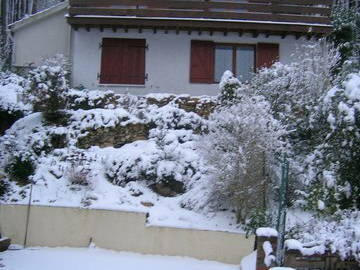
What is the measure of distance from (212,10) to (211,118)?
6776mm

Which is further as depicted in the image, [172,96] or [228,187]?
[172,96]

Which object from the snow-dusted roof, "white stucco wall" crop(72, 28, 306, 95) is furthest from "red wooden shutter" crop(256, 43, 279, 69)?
the snow-dusted roof

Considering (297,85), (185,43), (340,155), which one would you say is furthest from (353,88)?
(185,43)

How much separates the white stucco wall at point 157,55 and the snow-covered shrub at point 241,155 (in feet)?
20.0

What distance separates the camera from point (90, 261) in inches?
371

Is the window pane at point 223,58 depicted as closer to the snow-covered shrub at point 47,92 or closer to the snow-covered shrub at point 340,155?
the snow-covered shrub at point 47,92

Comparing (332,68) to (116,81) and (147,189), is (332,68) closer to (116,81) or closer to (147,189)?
(147,189)

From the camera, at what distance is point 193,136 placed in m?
12.7

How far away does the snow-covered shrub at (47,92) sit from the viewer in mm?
12906

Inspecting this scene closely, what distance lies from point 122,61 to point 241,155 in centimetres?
795

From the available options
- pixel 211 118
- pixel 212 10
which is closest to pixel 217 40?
pixel 212 10

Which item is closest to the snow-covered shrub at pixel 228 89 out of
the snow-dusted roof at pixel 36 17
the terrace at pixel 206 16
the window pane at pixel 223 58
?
the terrace at pixel 206 16

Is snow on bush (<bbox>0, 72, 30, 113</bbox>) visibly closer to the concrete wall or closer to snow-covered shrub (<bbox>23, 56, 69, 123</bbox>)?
snow-covered shrub (<bbox>23, 56, 69, 123</bbox>)

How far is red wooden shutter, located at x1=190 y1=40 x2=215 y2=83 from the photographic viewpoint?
16281 millimetres
